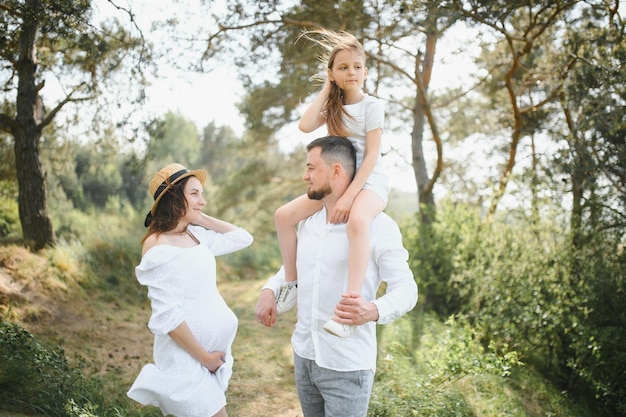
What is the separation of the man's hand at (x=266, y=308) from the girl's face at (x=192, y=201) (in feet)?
1.59

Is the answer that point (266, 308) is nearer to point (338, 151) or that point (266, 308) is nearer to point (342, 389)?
point (342, 389)

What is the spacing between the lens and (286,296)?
246cm

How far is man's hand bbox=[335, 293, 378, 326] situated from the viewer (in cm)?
195

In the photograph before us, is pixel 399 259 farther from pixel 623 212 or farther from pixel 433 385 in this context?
pixel 623 212

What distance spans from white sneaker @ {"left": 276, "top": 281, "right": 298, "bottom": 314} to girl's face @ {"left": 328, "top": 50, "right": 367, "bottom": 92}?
106 cm

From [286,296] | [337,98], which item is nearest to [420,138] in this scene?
[337,98]

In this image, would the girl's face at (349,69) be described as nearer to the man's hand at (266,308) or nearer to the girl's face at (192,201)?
the girl's face at (192,201)

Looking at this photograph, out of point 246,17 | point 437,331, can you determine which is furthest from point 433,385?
point 246,17

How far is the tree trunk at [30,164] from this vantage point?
689 centimetres

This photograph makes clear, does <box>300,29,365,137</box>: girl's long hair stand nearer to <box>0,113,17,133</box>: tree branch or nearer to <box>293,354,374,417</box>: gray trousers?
<box>293,354,374,417</box>: gray trousers

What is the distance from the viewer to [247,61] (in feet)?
28.8

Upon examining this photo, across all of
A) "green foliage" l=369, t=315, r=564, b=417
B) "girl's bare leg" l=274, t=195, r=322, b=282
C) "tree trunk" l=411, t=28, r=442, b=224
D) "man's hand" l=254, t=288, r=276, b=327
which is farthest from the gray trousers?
"tree trunk" l=411, t=28, r=442, b=224

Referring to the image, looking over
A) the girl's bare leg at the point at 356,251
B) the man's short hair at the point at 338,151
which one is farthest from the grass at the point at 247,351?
the man's short hair at the point at 338,151

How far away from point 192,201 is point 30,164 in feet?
18.5
